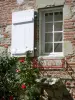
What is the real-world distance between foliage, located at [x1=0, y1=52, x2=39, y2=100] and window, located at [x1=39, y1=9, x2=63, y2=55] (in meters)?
0.63

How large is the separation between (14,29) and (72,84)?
230cm

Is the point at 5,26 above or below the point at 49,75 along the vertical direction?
above

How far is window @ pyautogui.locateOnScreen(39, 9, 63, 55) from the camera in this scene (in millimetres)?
8023

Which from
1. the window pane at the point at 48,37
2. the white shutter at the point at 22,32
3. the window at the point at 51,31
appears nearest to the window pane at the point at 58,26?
the window at the point at 51,31

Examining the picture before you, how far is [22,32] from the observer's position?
8211 mm

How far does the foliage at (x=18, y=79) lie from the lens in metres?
7.68

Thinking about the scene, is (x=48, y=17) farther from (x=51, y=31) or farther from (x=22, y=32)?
(x=22, y=32)

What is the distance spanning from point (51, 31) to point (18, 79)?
1603 mm

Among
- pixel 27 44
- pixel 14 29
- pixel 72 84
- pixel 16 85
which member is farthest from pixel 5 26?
pixel 72 84

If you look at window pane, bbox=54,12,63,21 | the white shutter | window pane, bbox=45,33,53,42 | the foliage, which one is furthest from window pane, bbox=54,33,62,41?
the foliage

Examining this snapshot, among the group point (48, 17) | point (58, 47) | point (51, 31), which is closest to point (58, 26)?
point (51, 31)

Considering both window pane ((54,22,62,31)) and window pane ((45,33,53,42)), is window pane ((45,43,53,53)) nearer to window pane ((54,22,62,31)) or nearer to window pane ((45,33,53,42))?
window pane ((45,33,53,42))

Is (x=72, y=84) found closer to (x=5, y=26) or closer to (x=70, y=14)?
(x=70, y=14)

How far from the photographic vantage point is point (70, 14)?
25.2 ft
